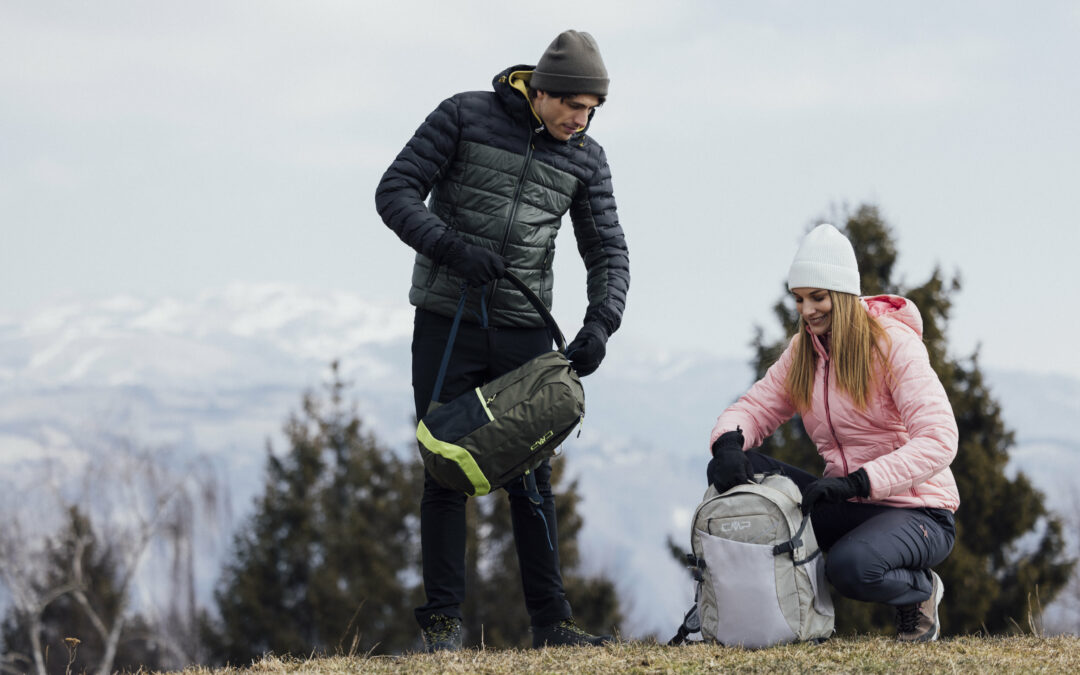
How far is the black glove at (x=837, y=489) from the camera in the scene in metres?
3.86

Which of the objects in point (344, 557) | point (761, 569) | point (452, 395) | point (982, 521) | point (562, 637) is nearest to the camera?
point (761, 569)

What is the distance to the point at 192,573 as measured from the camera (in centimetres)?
4331

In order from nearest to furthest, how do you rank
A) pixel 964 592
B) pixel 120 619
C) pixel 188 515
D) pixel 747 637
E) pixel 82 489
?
pixel 747 637 → pixel 964 592 → pixel 120 619 → pixel 82 489 → pixel 188 515

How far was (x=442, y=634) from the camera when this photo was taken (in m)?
4.19

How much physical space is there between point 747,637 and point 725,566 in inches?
10.0

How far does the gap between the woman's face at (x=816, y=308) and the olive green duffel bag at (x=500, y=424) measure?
0.91 metres

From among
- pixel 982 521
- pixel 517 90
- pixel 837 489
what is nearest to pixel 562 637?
pixel 837 489

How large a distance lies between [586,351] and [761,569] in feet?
3.31

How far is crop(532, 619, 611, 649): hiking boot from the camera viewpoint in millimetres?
4340

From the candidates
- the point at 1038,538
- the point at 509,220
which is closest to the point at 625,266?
the point at 509,220

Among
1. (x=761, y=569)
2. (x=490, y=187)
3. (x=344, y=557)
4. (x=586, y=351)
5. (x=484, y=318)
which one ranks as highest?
(x=490, y=187)

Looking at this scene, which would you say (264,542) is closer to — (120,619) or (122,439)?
(120,619)

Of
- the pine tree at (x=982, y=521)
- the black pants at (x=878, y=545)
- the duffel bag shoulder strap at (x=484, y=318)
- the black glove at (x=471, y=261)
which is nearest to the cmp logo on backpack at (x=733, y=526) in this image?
the black pants at (x=878, y=545)

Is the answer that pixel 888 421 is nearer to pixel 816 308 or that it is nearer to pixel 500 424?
pixel 816 308
